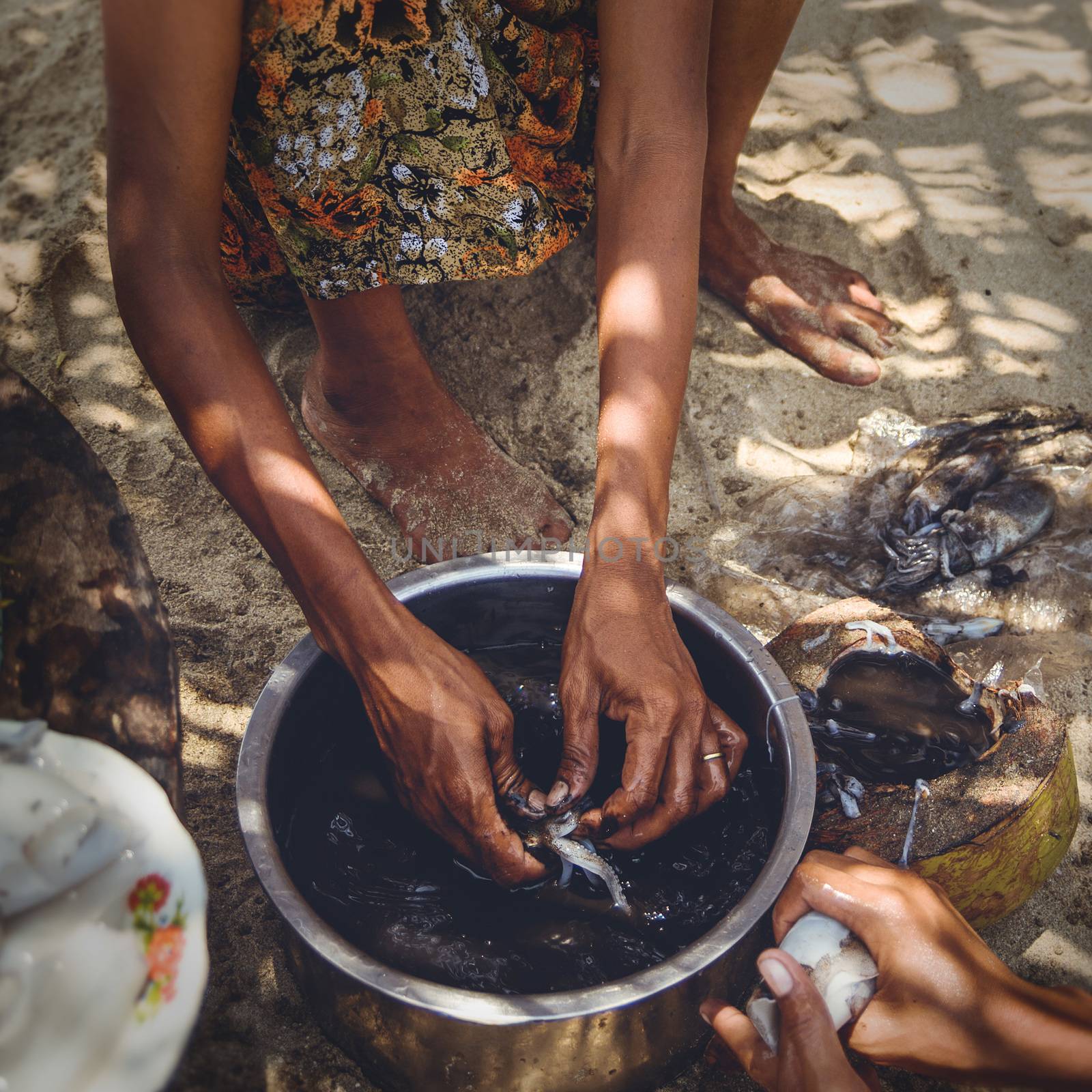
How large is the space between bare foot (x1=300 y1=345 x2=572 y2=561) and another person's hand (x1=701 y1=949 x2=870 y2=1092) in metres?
1.08

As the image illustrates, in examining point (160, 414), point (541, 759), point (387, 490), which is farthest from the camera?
point (160, 414)

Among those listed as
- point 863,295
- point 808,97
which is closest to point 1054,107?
point 808,97

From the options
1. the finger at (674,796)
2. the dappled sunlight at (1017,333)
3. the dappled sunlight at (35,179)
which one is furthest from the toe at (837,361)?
the dappled sunlight at (35,179)

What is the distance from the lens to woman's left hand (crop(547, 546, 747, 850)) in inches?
49.3

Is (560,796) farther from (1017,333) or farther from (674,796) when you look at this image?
(1017,333)

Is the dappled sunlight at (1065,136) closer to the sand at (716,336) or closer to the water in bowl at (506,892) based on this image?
the sand at (716,336)

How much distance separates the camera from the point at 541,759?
1561mm

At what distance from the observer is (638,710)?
4.12ft

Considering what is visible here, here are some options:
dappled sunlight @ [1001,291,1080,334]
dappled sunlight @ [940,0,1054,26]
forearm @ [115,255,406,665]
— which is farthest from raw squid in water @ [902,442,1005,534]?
dappled sunlight @ [940,0,1054,26]

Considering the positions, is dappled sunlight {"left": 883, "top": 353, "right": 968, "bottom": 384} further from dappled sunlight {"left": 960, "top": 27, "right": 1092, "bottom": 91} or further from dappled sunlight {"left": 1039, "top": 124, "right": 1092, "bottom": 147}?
dappled sunlight {"left": 960, "top": 27, "right": 1092, "bottom": 91}

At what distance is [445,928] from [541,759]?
0.33 metres

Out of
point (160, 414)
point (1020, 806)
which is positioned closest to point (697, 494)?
point (1020, 806)

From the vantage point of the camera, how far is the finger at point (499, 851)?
48.9 inches

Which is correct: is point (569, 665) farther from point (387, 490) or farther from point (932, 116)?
point (932, 116)
